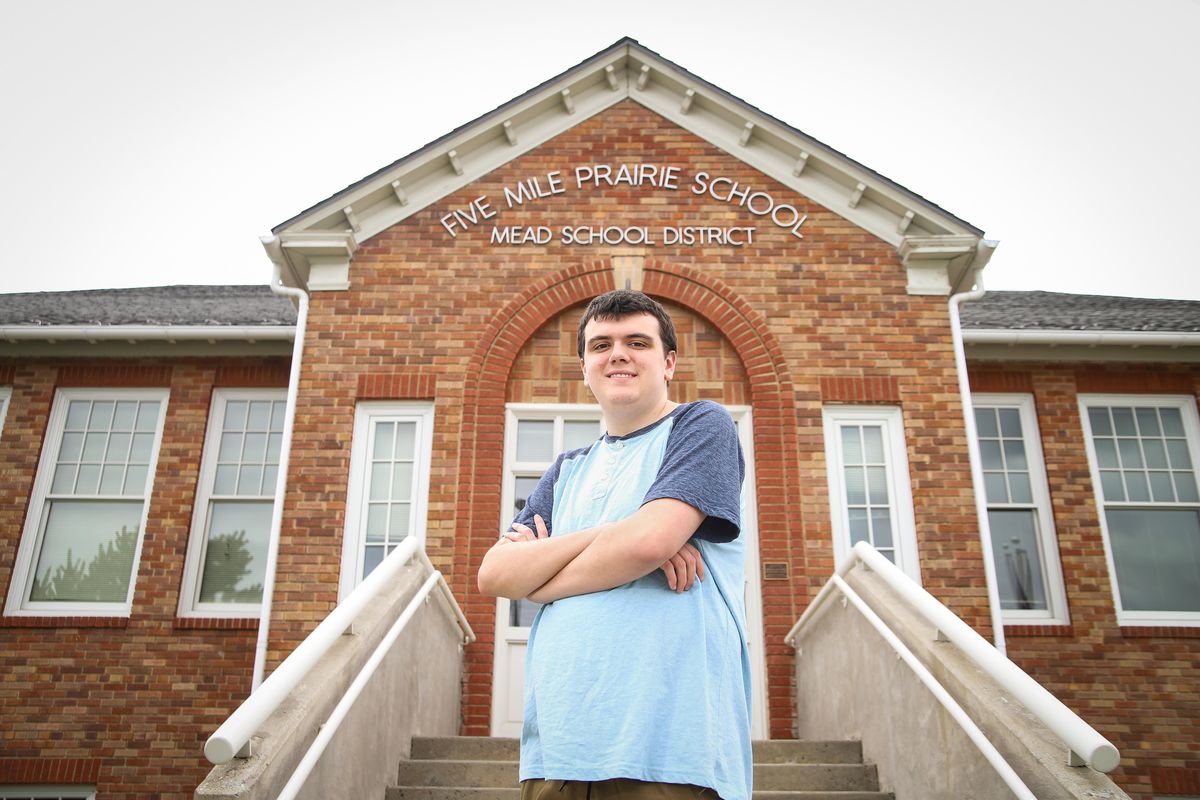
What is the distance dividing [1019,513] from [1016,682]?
584 centimetres

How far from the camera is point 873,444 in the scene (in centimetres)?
722

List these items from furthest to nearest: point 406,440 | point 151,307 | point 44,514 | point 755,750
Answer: point 151,307
point 44,514
point 406,440
point 755,750

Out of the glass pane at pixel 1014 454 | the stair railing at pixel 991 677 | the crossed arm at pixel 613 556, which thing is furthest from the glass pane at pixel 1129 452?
the crossed arm at pixel 613 556

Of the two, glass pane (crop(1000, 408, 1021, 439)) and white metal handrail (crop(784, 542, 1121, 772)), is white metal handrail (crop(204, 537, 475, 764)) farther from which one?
glass pane (crop(1000, 408, 1021, 439))

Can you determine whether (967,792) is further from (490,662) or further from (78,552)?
(78,552)

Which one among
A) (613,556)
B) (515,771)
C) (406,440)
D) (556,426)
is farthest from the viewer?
(556,426)

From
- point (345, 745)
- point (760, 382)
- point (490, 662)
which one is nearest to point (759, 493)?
point (760, 382)

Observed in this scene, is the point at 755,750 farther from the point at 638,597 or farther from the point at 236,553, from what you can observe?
the point at 236,553

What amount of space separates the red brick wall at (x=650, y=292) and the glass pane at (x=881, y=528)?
27 cm

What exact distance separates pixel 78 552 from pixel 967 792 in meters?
8.37

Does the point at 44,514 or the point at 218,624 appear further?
the point at 44,514

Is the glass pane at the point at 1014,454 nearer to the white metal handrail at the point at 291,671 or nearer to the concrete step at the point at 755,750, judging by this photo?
the concrete step at the point at 755,750

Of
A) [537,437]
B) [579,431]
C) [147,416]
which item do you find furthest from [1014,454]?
[147,416]

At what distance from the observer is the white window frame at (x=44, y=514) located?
324 inches
